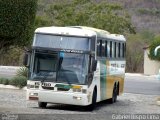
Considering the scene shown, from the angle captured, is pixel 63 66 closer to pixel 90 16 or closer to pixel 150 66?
pixel 150 66

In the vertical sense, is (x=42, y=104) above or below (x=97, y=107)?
above

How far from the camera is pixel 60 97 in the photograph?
65.9 feet

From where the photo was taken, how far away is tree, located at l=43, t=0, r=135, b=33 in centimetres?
5994

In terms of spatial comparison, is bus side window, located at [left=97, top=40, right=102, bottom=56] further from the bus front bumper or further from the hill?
the hill

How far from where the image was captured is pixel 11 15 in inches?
566

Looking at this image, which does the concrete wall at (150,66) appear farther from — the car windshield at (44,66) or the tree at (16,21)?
the tree at (16,21)

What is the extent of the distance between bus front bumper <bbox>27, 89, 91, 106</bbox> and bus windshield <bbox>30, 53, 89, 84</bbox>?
18.0 inches

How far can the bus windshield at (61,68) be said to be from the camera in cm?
2020

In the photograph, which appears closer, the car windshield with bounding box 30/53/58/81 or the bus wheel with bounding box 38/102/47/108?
the car windshield with bounding box 30/53/58/81

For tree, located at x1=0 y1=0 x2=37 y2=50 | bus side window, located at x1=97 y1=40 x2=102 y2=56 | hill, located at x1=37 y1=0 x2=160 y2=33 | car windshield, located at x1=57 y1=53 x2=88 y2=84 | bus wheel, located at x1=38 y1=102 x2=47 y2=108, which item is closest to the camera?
tree, located at x1=0 y1=0 x2=37 y2=50

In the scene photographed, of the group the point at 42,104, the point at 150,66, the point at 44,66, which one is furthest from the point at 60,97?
the point at 150,66

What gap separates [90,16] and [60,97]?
42.4 metres

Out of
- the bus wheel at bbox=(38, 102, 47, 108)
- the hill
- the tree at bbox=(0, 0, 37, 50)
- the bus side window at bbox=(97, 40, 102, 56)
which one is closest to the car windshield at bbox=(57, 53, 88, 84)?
the bus side window at bbox=(97, 40, 102, 56)

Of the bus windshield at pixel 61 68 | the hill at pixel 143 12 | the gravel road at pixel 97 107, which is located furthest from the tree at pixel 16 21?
the hill at pixel 143 12
